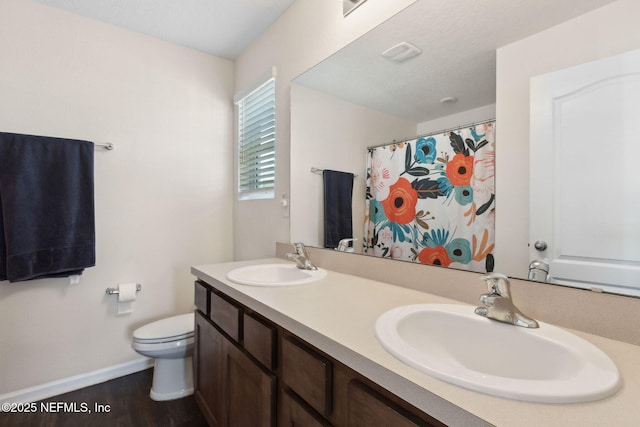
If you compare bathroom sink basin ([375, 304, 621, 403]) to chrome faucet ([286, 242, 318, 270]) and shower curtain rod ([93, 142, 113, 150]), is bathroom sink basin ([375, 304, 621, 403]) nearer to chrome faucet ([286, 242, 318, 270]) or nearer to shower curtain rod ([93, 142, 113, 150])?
chrome faucet ([286, 242, 318, 270])

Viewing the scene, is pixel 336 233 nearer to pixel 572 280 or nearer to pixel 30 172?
pixel 572 280

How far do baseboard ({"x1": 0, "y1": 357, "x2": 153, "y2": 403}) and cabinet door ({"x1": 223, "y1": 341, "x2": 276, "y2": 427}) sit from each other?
129cm

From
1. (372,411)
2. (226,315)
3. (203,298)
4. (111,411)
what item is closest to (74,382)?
(111,411)

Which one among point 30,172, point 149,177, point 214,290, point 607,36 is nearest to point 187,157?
point 149,177

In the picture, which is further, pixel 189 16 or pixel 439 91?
pixel 189 16

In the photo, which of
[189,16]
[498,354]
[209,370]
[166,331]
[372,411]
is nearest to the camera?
[372,411]

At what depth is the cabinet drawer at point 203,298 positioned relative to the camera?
4.61ft

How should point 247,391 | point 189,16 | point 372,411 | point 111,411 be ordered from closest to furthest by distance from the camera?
1. point 372,411
2. point 247,391
3. point 111,411
4. point 189,16

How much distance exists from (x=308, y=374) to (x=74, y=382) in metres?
2.01

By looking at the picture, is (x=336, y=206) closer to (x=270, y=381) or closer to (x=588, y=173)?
(x=270, y=381)

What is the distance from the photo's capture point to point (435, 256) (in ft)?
3.56

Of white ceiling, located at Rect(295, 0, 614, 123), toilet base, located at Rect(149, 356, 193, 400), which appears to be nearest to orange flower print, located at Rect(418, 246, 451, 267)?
white ceiling, located at Rect(295, 0, 614, 123)

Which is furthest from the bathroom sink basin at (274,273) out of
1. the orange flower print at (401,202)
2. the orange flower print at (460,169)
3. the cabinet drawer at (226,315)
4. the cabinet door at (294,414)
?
the orange flower print at (460,169)

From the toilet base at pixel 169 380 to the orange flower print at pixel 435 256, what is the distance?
1627 millimetres
